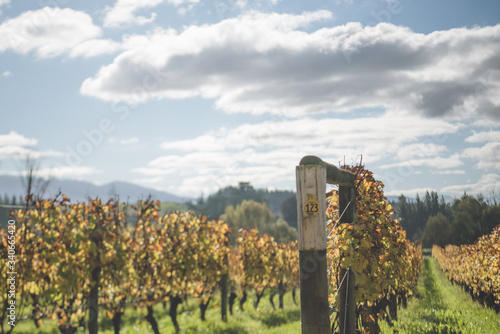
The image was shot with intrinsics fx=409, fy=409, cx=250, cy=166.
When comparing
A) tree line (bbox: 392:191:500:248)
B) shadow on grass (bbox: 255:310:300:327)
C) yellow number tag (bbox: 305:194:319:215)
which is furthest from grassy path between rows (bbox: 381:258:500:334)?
yellow number tag (bbox: 305:194:319:215)

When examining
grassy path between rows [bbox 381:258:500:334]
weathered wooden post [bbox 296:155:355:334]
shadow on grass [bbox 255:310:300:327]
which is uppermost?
weathered wooden post [bbox 296:155:355:334]

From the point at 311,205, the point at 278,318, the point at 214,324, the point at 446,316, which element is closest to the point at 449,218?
the point at 446,316

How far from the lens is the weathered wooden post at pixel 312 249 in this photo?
3447 millimetres

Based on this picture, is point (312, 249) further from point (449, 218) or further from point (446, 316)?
point (449, 218)

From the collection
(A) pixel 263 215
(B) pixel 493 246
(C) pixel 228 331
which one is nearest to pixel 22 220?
(C) pixel 228 331

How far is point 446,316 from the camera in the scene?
35.2 feet

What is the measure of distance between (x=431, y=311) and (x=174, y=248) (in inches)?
317

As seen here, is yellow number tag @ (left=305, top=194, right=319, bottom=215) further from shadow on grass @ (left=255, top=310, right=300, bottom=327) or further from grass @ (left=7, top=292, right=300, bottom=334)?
shadow on grass @ (left=255, top=310, right=300, bottom=327)

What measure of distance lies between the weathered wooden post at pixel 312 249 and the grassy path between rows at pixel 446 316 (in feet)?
18.8

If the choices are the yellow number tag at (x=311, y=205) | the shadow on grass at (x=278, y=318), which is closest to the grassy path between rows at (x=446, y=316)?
the shadow on grass at (x=278, y=318)

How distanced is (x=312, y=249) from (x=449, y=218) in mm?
14477

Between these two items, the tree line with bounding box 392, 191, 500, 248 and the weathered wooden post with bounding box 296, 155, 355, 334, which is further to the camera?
the tree line with bounding box 392, 191, 500, 248

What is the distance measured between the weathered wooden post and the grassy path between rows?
18.8ft

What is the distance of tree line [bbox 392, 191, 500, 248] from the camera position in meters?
14.0
